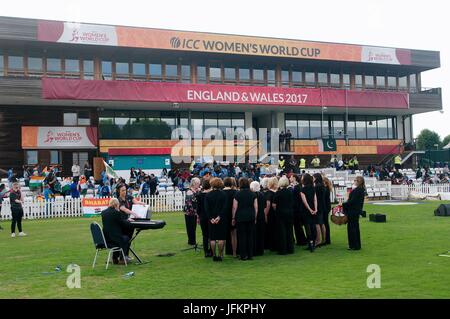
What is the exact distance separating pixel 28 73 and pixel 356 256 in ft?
94.4

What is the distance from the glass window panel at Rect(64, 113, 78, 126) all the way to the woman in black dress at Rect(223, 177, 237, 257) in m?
24.7

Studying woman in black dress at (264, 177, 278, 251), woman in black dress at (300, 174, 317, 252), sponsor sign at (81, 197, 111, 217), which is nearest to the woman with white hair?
woman in black dress at (264, 177, 278, 251)

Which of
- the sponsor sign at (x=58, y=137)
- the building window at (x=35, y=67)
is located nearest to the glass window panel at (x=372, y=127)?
the sponsor sign at (x=58, y=137)

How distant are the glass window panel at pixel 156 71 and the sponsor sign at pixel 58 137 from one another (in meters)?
6.03

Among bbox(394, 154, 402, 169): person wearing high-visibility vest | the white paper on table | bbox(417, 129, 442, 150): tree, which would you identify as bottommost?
the white paper on table

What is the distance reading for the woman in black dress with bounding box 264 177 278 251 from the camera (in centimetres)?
1124

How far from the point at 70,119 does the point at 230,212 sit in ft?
83.0

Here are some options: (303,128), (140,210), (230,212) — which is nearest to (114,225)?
(140,210)

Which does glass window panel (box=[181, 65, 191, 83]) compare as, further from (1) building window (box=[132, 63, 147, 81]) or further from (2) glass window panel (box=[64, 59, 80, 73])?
(2) glass window panel (box=[64, 59, 80, 73])

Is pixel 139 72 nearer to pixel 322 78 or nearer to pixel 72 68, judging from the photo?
pixel 72 68

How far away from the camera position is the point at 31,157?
32125 mm

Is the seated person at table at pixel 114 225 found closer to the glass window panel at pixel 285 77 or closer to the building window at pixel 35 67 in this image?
the building window at pixel 35 67

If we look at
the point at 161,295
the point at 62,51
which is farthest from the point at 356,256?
the point at 62,51

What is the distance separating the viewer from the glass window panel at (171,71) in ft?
120
